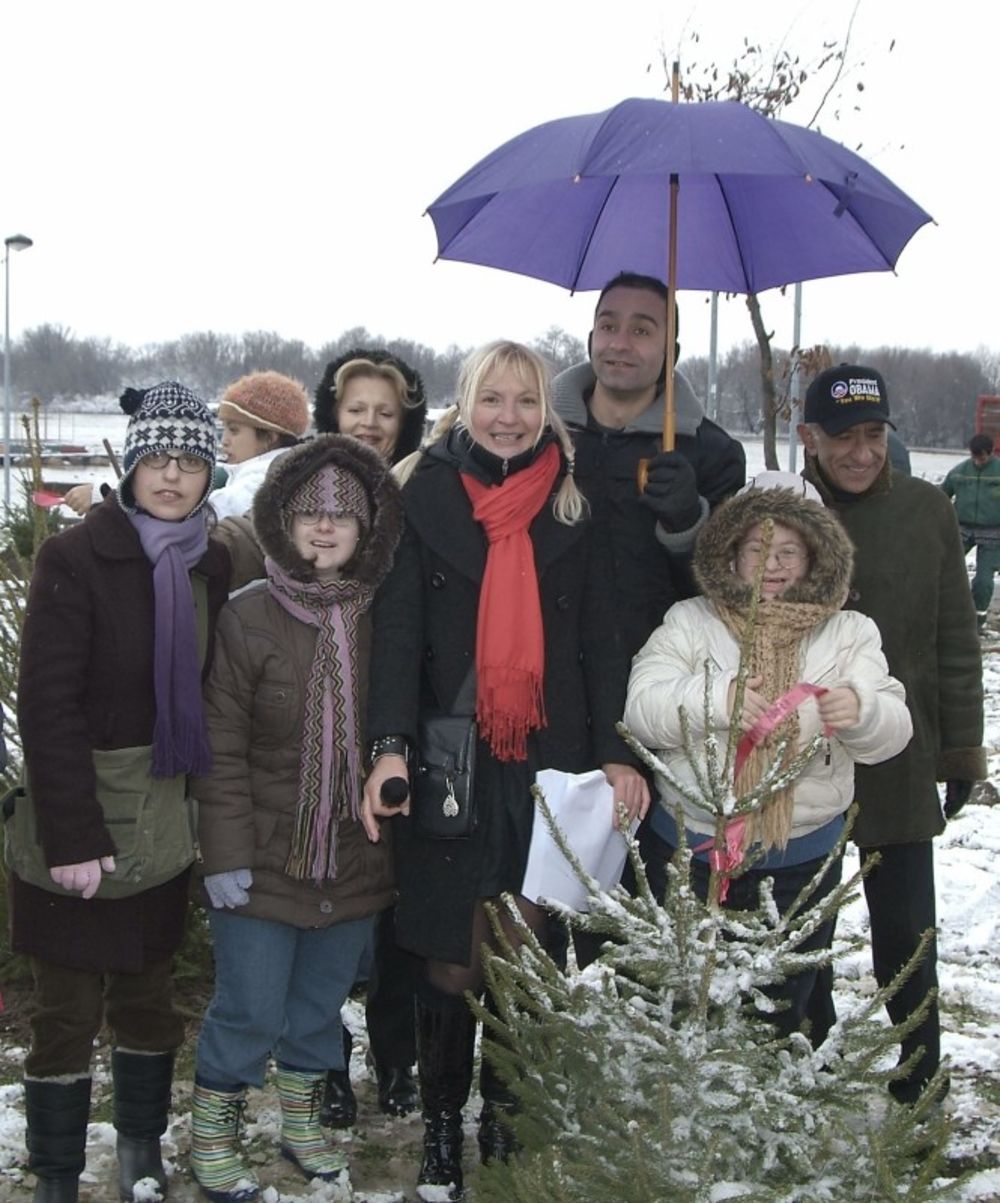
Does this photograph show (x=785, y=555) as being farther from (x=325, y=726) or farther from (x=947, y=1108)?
(x=947, y=1108)

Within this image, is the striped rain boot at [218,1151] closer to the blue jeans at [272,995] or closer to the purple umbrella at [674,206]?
the blue jeans at [272,995]

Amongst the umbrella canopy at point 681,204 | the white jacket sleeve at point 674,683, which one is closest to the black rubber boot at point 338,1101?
the white jacket sleeve at point 674,683

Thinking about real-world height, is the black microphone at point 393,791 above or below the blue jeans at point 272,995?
above

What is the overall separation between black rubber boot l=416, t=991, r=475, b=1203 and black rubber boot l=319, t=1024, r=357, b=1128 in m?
0.42

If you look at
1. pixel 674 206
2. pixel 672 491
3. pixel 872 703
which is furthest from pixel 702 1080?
pixel 674 206

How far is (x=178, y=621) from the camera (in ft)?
9.14

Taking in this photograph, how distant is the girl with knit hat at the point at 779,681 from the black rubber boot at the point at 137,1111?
1363 mm

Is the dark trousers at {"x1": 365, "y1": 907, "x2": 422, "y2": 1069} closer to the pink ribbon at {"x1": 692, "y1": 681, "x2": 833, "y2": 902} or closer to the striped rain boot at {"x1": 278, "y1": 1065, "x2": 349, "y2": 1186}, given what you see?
the striped rain boot at {"x1": 278, "y1": 1065, "x2": 349, "y2": 1186}

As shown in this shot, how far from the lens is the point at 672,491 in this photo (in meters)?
3.00

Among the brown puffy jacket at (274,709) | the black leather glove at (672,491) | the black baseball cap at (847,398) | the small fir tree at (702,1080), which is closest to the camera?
the small fir tree at (702,1080)

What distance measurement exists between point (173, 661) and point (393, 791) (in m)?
0.58

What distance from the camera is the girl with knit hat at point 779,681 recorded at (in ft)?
9.05

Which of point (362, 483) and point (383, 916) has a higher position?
point (362, 483)

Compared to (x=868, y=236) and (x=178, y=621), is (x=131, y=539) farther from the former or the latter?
(x=868, y=236)
